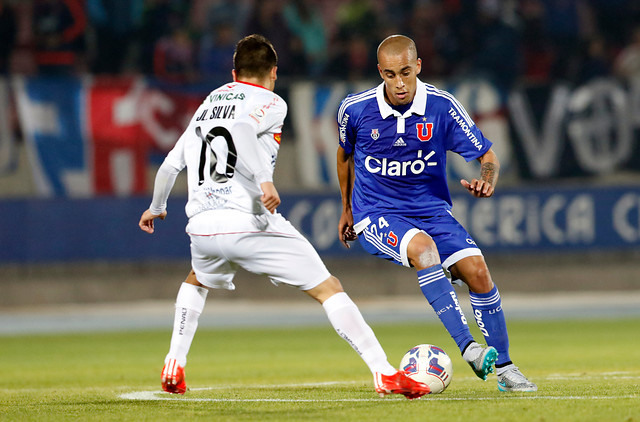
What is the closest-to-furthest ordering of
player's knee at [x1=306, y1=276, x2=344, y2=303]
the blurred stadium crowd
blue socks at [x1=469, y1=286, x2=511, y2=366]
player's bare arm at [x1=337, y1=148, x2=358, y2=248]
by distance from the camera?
player's knee at [x1=306, y1=276, x2=344, y2=303] → blue socks at [x1=469, y1=286, x2=511, y2=366] → player's bare arm at [x1=337, y1=148, x2=358, y2=248] → the blurred stadium crowd

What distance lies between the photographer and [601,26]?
66.4ft

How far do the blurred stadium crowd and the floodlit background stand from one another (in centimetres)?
3

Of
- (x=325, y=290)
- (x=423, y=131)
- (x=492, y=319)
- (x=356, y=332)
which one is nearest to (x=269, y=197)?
(x=325, y=290)

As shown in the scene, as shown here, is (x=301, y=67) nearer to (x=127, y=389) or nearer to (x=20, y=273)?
(x=20, y=273)

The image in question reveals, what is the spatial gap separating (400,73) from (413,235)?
1.04 m

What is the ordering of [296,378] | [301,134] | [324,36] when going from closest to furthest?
[296,378], [301,134], [324,36]

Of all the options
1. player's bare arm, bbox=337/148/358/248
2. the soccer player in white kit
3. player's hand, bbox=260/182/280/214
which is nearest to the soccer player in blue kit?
player's bare arm, bbox=337/148/358/248

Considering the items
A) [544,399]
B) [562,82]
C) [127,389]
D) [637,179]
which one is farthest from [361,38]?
[544,399]

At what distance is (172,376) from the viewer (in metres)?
6.61

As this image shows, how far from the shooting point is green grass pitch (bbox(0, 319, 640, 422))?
19.0 feet

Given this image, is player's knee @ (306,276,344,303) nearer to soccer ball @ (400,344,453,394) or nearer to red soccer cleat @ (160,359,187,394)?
soccer ball @ (400,344,453,394)

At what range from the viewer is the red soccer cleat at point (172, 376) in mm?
6602

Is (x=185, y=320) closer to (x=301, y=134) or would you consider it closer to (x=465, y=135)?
(x=465, y=135)

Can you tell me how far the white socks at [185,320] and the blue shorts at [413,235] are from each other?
3.89 feet
